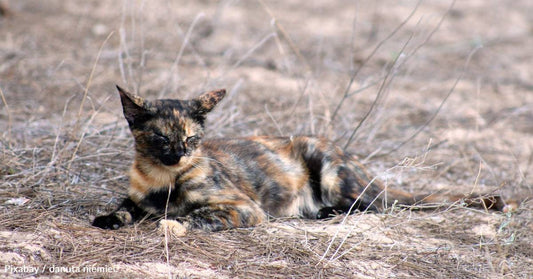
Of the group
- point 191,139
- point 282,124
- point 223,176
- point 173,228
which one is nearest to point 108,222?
point 173,228

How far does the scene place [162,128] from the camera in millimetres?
4039

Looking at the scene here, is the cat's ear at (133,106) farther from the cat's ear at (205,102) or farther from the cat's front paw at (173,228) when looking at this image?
the cat's front paw at (173,228)

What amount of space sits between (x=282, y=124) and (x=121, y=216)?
2.57 meters

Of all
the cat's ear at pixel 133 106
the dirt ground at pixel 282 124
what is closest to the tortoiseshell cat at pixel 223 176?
the cat's ear at pixel 133 106


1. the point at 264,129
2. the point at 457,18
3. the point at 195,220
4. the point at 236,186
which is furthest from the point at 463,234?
the point at 457,18

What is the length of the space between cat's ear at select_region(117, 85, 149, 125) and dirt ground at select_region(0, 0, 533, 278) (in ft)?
2.44

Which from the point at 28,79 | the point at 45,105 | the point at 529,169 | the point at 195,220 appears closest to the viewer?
the point at 195,220

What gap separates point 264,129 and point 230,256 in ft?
9.13

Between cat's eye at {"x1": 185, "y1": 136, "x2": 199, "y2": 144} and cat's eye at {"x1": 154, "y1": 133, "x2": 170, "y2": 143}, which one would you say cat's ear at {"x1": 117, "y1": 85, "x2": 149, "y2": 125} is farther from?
cat's eye at {"x1": 185, "y1": 136, "x2": 199, "y2": 144}

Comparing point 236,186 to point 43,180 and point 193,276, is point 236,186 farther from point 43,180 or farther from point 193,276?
point 43,180

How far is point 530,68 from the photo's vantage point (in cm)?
993

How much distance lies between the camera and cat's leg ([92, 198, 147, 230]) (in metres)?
4.01

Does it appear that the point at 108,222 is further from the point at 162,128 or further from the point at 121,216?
the point at 162,128

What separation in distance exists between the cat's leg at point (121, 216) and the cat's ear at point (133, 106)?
612mm
